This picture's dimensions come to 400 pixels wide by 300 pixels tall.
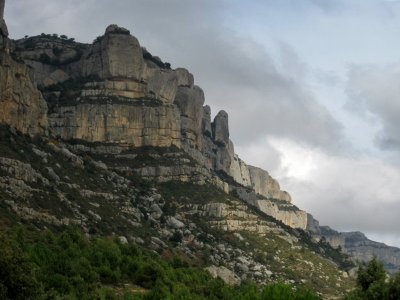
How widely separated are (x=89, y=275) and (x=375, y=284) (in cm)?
2767

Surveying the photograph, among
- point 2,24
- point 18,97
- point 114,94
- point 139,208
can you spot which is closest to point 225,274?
point 139,208

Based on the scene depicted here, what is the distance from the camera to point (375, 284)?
35969 millimetres

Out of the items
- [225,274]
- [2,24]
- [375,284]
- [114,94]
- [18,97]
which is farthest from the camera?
[114,94]

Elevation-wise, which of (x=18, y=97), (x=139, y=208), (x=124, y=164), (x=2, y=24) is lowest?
(x=139, y=208)

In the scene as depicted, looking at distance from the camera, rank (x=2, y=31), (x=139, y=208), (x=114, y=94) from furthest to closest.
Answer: (x=114, y=94) → (x=139, y=208) → (x=2, y=31)

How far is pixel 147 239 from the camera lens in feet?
318

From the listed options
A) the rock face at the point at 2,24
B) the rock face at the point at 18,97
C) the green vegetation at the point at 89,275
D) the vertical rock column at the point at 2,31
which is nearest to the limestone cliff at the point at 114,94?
the rock face at the point at 18,97

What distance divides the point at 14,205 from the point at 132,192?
40391 mm

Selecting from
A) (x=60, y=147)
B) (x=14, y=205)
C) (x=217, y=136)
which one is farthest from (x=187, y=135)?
(x=14, y=205)

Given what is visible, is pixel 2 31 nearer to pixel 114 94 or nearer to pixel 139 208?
pixel 139 208

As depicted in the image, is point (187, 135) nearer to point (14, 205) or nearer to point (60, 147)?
point (60, 147)

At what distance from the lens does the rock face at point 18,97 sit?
9862 cm

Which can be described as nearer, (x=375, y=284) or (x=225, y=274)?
(x=375, y=284)

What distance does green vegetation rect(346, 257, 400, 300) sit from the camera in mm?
34719
